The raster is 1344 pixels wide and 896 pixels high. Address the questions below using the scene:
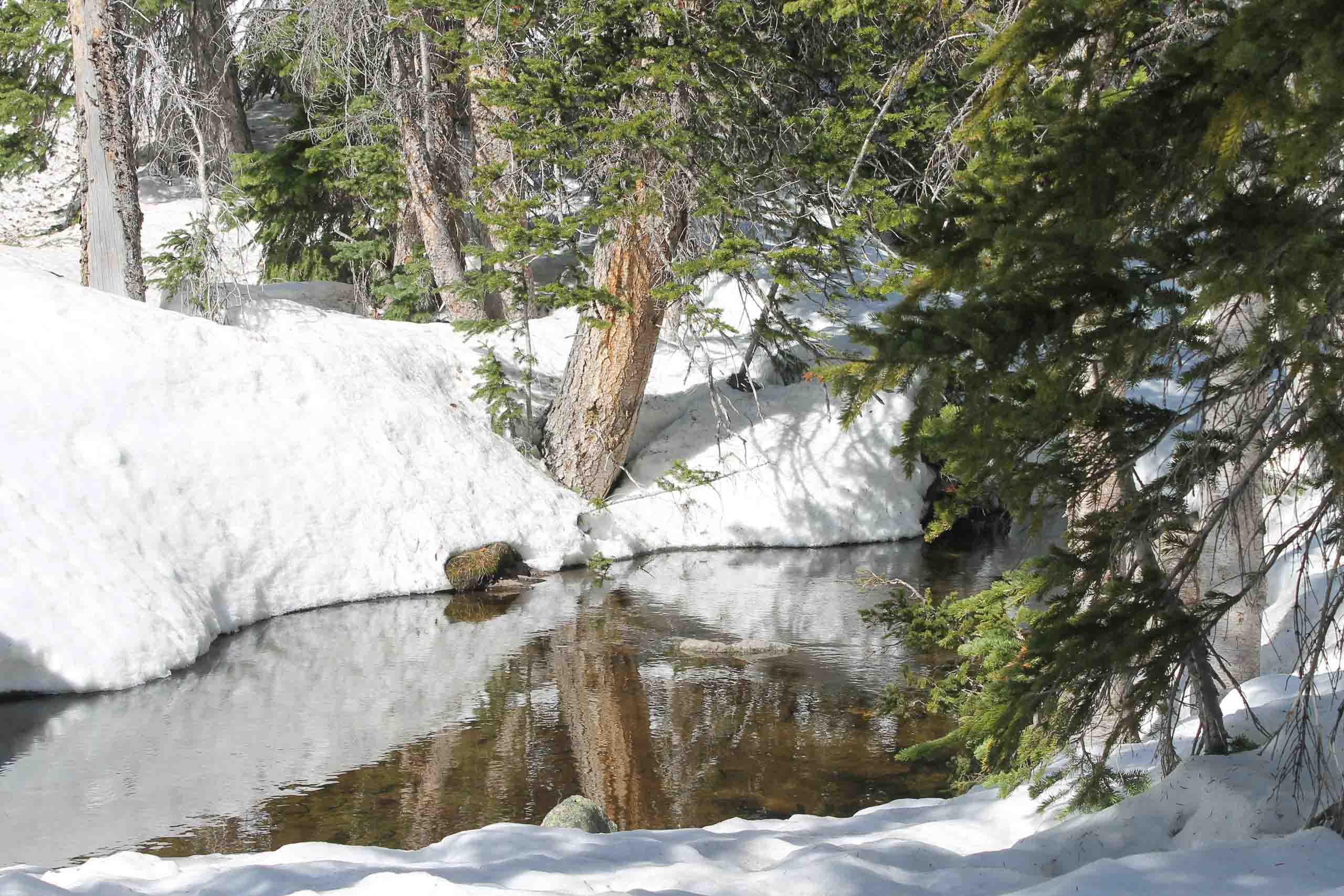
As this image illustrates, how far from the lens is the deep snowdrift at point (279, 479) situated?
9.30 meters

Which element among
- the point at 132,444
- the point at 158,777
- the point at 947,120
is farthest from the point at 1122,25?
the point at 132,444

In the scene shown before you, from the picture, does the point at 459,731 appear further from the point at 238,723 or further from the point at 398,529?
the point at 398,529

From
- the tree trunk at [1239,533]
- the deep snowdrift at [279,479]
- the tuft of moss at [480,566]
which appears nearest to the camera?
the tree trunk at [1239,533]

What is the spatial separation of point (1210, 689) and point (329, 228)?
57.9 feet

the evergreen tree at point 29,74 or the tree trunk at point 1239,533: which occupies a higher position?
the evergreen tree at point 29,74

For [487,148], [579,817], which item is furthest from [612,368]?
[579,817]

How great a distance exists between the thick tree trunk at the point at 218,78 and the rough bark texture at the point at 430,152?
3.23 metres

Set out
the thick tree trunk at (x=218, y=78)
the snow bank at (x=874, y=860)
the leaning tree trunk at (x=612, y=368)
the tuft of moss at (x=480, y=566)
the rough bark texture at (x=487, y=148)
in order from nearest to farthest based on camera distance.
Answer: the snow bank at (x=874, y=860) < the tuft of moss at (x=480, y=566) < the leaning tree trunk at (x=612, y=368) < the rough bark texture at (x=487, y=148) < the thick tree trunk at (x=218, y=78)

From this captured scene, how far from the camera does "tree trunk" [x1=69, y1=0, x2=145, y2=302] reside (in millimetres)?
12812

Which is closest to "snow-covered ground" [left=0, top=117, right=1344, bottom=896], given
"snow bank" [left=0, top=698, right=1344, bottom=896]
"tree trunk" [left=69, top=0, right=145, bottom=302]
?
"snow bank" [left=0, top=698, right=1344, bottom=896]

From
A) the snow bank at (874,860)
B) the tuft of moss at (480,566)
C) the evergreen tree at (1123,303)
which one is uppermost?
the evergreen tree at (1123,303)

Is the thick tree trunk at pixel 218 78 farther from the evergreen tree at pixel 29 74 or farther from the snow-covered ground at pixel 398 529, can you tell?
the snow-covered ground at pixel 398 529

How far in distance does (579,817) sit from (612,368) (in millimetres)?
8237

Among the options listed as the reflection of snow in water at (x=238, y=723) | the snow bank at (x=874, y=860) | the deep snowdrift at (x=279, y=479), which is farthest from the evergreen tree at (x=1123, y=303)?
the deep snowdrift at (x=279, y=479)
